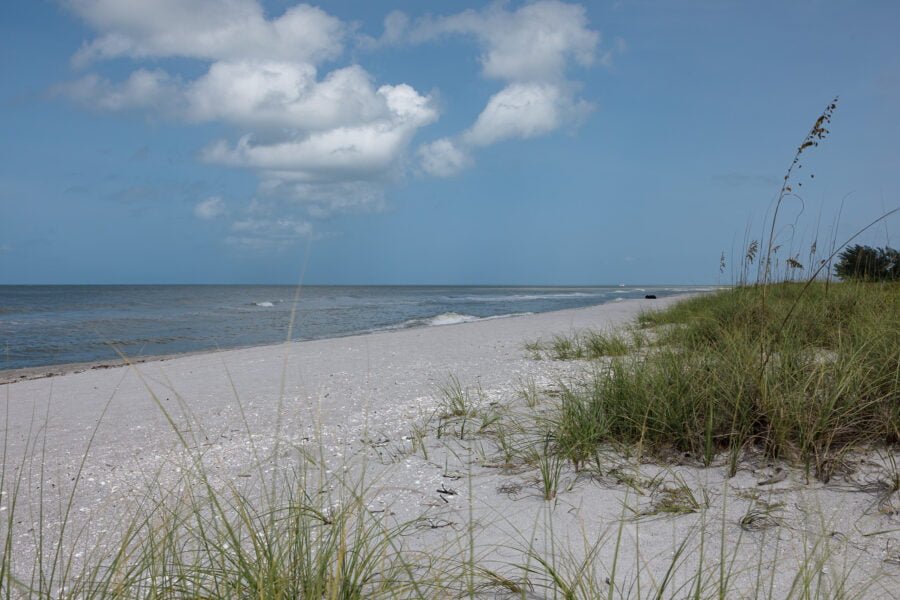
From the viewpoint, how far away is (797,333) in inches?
153

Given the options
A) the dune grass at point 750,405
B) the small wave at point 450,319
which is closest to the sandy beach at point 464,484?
the dune grass at point 750,405

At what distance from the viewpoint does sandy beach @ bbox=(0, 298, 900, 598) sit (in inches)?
63.5

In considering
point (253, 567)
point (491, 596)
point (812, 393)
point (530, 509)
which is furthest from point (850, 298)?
point (253, 567)

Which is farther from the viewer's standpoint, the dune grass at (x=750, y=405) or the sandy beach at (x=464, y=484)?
the dune grass at (x=750, y=405)

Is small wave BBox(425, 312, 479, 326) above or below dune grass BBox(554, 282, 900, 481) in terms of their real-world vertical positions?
below

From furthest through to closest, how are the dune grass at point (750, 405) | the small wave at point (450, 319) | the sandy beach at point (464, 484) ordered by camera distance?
the small wave at point (450, 319) < the dune grass at point (750, 405) < the sandy beach at point (464, 484)

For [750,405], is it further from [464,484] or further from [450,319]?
[450,319]

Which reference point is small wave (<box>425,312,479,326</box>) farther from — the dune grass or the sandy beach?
the dune grass

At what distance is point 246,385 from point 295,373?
547 mm

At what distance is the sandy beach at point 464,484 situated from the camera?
1.61m

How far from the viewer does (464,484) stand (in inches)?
91.4

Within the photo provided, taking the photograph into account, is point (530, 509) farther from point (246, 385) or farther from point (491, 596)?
point (246, 385)

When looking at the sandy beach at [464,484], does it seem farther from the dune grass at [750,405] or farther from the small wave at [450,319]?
the small wave at [450,319]

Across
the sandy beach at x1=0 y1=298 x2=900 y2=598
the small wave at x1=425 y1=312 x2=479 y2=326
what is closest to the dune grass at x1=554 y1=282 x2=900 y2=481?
the sandy beach at x1=0 y1=298 x2=900 y2=598
